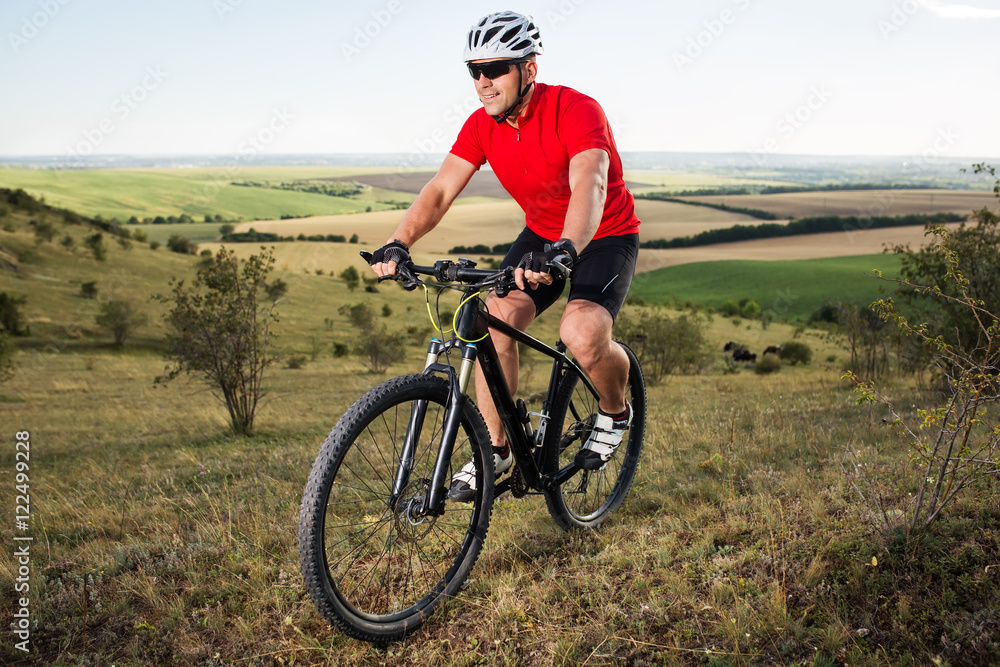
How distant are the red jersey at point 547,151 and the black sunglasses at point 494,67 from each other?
0.24 metres

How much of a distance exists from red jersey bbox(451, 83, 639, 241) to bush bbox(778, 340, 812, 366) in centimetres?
4424

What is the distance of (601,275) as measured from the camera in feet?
11.4

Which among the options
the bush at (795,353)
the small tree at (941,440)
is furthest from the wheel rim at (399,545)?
the bush at (795,353)

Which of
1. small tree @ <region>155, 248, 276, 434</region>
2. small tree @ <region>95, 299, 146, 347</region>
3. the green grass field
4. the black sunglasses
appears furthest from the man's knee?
the green grass field

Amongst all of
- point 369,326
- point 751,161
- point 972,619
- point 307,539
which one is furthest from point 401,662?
point 751,161

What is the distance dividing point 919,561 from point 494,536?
210cm

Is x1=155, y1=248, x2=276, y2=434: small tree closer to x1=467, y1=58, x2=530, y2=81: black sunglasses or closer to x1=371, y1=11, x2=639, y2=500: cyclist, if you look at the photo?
x1=371, y1=11, x2=639, y2=500: cyclist

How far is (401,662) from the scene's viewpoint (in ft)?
9.11

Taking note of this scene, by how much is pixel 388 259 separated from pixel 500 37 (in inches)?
47.9

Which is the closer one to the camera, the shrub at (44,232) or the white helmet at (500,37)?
the white helmet at (500,37)

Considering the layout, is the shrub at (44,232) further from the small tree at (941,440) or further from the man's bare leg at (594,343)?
the small tree at (941,440)

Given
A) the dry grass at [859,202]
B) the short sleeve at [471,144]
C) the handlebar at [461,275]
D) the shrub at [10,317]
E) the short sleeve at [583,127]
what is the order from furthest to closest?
1. the dry grass at [859,202]
2. the shrub at [10,317]
3. the short sleeve at [471,144]
4. the short sleeve at [583,127]
5. the handlebar at [461,275]

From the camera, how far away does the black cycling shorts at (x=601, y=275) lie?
3445mm

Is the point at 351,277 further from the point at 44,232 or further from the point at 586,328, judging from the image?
the point at 586,328
